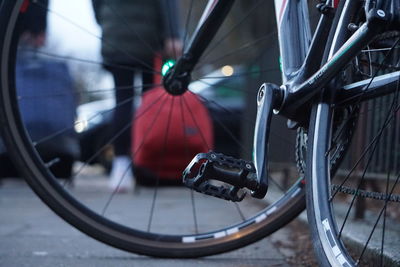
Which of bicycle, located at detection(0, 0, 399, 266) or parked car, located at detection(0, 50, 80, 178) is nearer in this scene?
bicycle, located at detection(0, 0, 399, 266)

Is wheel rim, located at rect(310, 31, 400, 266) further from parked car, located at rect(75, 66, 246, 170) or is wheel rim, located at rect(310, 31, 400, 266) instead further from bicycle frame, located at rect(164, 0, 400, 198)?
parked car, located at rect(75, 66, 246, 170)

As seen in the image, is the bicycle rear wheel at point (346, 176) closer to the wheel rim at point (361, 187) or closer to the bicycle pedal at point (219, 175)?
the wheel rim at point (361, 187)

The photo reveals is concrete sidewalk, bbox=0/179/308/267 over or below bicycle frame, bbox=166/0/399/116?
below

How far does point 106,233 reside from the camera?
1.98 m

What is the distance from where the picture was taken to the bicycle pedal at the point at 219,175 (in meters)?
1.47

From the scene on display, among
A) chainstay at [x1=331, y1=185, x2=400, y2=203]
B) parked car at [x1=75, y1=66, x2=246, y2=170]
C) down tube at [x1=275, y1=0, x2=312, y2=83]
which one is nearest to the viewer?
chainstay at [x1=331, y1=185, x2=400, y2=203]

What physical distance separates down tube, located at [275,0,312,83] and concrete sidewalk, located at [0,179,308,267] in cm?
71

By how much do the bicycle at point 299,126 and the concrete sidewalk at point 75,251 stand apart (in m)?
0.11

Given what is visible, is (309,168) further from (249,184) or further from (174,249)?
(174,249)

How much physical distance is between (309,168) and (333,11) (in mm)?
391

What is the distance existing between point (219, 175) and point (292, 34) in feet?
1.52

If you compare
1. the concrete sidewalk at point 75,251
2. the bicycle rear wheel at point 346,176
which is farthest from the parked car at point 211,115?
the bicycle rear wheel at point 346,176

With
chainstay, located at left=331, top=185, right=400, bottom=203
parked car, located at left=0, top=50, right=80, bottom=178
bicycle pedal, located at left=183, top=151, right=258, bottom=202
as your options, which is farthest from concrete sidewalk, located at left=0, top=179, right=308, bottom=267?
chainstay, located at left=331, top=185, right=400, bottom=203

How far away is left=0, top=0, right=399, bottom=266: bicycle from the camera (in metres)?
1.38
